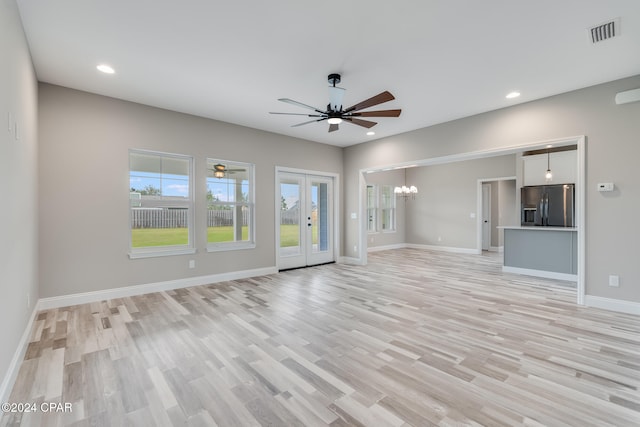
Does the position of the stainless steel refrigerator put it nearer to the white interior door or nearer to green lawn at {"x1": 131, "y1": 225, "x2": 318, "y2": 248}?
the white interior door

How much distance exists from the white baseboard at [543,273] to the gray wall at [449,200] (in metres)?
2.79

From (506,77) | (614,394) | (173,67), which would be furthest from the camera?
(506,77)

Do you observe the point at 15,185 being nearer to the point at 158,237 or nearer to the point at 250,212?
the point at 158,237

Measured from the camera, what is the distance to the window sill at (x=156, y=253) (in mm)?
4503

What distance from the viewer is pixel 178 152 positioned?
16.2 ft

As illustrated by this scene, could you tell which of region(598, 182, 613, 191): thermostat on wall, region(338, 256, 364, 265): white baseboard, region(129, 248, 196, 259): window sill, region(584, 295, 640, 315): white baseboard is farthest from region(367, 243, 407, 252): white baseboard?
region(598, 182, 613, 191): thermostat on wall

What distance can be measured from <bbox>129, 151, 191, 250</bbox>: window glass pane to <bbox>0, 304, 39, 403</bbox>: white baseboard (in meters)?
1.80

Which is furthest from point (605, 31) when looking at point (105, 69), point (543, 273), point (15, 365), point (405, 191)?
point (405, 191)

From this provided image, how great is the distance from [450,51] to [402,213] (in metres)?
7.88

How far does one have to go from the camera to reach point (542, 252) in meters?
5.84

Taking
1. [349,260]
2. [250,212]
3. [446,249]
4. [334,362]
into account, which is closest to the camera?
[334,362]

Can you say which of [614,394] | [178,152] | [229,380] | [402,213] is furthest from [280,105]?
[402,213]

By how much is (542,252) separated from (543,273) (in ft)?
1.41

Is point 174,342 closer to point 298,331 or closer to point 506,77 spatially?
point 298,331
